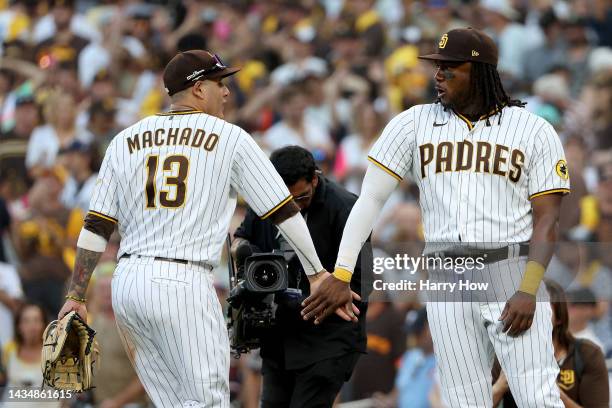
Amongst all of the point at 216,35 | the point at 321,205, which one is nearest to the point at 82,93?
the point at 216,35

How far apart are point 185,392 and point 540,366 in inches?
69.6

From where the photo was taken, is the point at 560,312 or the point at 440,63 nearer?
the point at 440,63

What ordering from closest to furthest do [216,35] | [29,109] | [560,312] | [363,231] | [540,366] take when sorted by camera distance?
[540,366]
[363,231]
[560,312]
[29,109]
[216,35]

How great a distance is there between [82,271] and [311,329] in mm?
1491

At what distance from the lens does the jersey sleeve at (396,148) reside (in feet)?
20.5

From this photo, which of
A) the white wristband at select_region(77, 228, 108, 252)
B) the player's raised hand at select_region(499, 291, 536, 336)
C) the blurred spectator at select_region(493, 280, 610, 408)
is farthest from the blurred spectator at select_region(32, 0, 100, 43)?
the player's raised hand at select_region(499, 291, 536, 336)

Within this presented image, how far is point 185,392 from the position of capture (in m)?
6.09

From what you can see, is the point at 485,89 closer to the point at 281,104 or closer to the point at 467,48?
the point at 467,48

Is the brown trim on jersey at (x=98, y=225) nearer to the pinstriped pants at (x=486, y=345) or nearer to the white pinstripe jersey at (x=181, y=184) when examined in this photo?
the white pinstripe jersey at (x=181, y=184)

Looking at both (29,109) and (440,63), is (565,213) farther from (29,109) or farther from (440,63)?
(29,109)

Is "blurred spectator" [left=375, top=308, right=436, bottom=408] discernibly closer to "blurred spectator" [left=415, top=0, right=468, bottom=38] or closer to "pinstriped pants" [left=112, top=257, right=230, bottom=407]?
"pinstriped pants" [left=112, top=257, right=230, bottom=407]

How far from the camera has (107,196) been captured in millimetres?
6320

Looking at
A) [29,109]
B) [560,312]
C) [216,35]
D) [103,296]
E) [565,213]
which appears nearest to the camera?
[560,312]

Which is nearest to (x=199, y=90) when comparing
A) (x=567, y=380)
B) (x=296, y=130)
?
(x=567, y=380)
